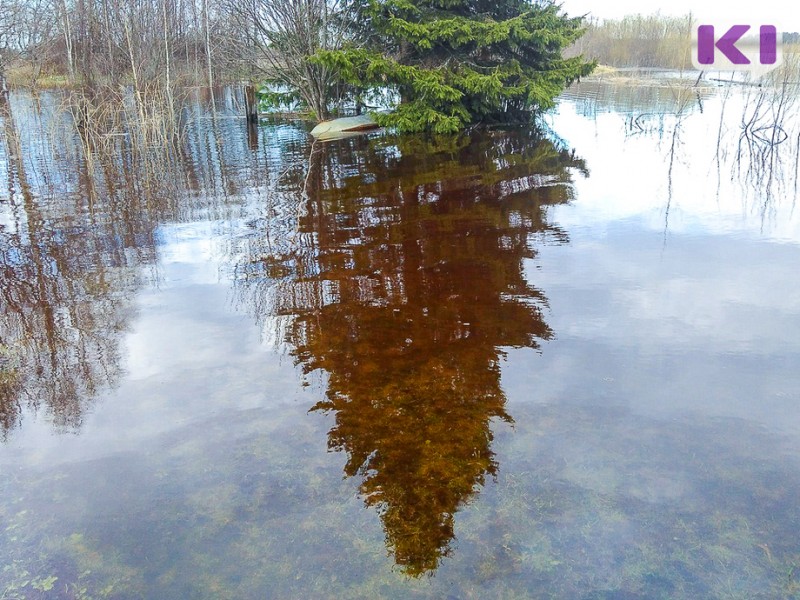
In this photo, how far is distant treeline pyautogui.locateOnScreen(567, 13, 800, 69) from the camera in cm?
3931

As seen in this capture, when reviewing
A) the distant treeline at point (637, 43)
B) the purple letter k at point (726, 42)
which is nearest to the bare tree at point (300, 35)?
the purple letter k at point (726, 42)

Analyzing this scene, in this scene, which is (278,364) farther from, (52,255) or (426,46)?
(426,46)

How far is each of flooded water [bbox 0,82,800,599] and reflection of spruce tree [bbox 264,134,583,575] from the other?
0.02 m

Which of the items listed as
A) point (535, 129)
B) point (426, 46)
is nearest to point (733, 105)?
point (535, 129)

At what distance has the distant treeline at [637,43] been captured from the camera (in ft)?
129

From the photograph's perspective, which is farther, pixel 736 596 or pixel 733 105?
pixel 733 105

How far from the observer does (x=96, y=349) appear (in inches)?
182

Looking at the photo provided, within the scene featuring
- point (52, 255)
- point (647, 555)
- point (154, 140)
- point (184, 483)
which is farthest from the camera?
point (154, 140)

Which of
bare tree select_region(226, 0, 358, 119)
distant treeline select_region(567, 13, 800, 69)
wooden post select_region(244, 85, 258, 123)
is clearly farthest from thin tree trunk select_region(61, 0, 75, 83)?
distant treeline select_region(567, 13, 800, 69)

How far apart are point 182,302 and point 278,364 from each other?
4.94 feet

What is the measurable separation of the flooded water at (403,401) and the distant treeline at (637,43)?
34.6m

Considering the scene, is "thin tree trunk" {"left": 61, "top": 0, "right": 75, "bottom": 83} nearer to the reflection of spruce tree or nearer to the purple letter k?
the reflection of spruce tree

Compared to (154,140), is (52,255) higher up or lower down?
lower down

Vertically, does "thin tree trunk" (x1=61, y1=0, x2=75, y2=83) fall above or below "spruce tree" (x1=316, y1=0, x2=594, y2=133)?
above
